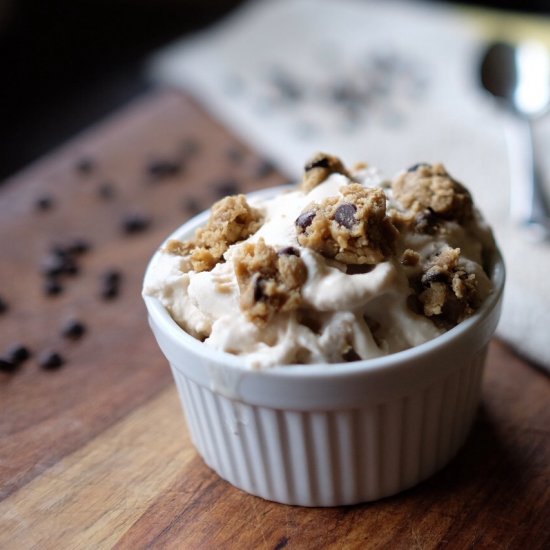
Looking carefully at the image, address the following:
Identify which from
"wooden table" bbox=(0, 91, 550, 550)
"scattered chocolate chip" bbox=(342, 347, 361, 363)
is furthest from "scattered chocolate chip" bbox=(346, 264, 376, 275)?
"wooden table" bbox=(0, 91, 550, 550)

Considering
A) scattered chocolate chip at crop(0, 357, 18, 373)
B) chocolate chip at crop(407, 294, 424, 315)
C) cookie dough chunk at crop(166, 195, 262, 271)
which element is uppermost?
cookie dough chunk at crop(166, 195, 262, 271)

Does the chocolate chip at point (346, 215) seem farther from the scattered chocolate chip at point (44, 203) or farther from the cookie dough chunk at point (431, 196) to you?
the scattered chocolate chip at point (44, 203)

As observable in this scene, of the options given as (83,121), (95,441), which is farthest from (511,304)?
(83,121)

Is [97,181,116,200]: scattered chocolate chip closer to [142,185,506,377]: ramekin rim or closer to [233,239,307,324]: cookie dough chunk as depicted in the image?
[142,185,506,377]: ramekin rim

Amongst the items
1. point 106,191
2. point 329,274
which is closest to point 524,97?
point 106,191

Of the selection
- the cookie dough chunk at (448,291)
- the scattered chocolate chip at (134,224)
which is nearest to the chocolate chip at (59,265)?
the scattered chocolate chip at (134,224)

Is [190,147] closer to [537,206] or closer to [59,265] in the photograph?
[59,265]
